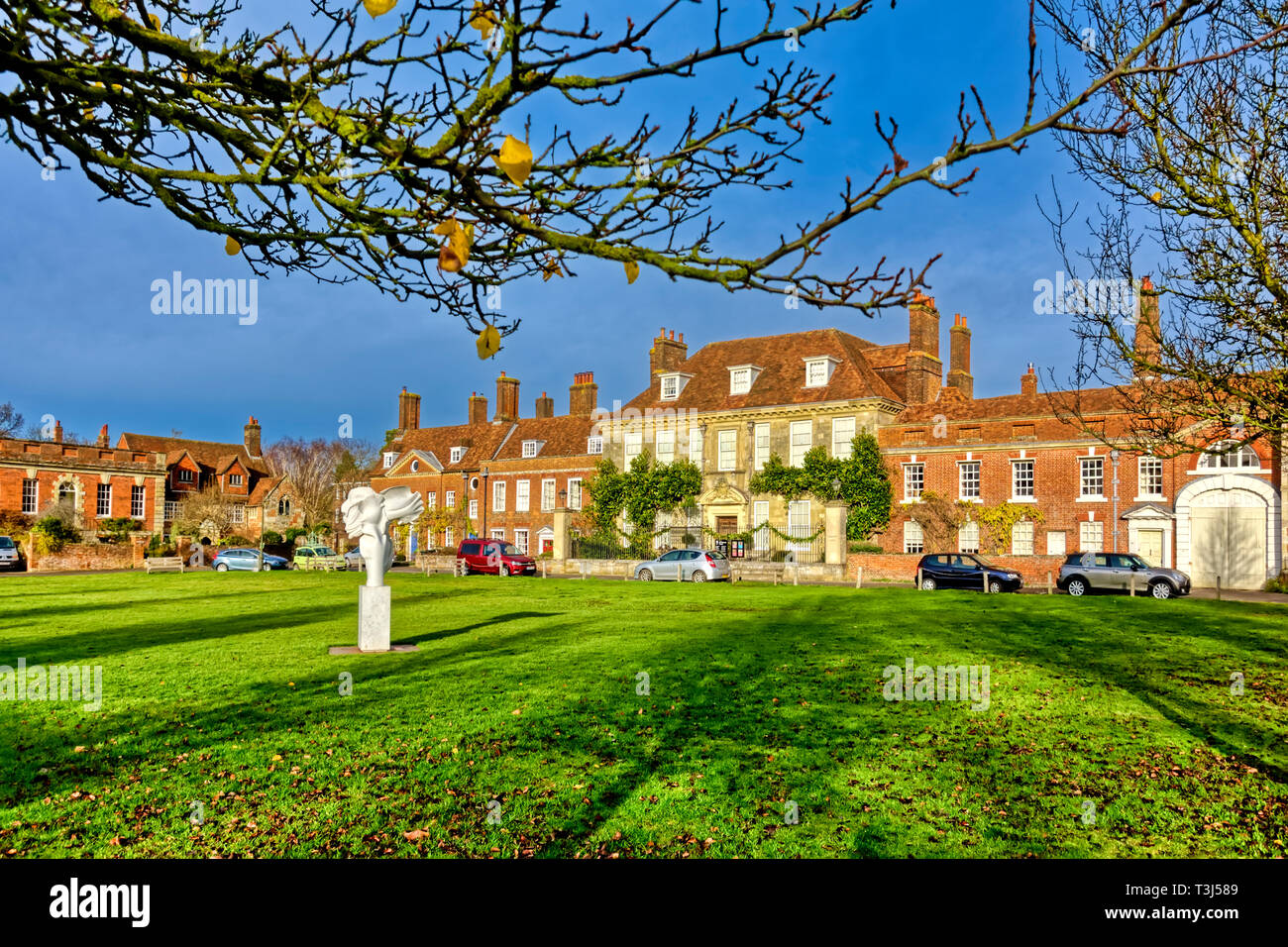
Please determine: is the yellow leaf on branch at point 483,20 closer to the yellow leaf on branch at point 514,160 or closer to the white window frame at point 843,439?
the yellow leaf on branch at point 514,160

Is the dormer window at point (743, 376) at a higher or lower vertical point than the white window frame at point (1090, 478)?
higher

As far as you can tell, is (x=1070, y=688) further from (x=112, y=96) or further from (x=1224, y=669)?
(x=112, y=96)

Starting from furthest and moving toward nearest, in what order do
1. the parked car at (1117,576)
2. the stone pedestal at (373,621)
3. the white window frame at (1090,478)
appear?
the white window frame at (1090,478) < the parked car at (1117,576) < the stone pedestal at (373,621)

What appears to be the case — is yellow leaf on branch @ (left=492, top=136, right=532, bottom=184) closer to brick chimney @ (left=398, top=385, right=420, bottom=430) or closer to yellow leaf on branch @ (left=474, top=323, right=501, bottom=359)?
yellow leaf on branch @ (left=474, top=323, right=501, bottom=359)

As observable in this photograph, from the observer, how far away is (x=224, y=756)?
785 centimetres

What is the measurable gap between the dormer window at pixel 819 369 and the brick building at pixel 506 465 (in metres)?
14.1

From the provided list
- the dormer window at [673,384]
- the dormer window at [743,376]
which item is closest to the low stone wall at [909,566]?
the dormer window at [743,376]

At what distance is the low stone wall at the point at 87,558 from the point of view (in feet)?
137

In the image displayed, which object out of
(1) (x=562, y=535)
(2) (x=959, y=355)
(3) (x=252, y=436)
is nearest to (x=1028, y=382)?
(2) (x=959, y=355)

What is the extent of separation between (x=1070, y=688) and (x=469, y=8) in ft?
35.2

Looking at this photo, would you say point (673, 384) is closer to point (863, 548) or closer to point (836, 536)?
point (863, 548)

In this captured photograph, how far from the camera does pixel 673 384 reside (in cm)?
4819

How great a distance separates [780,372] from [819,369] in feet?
9.23
